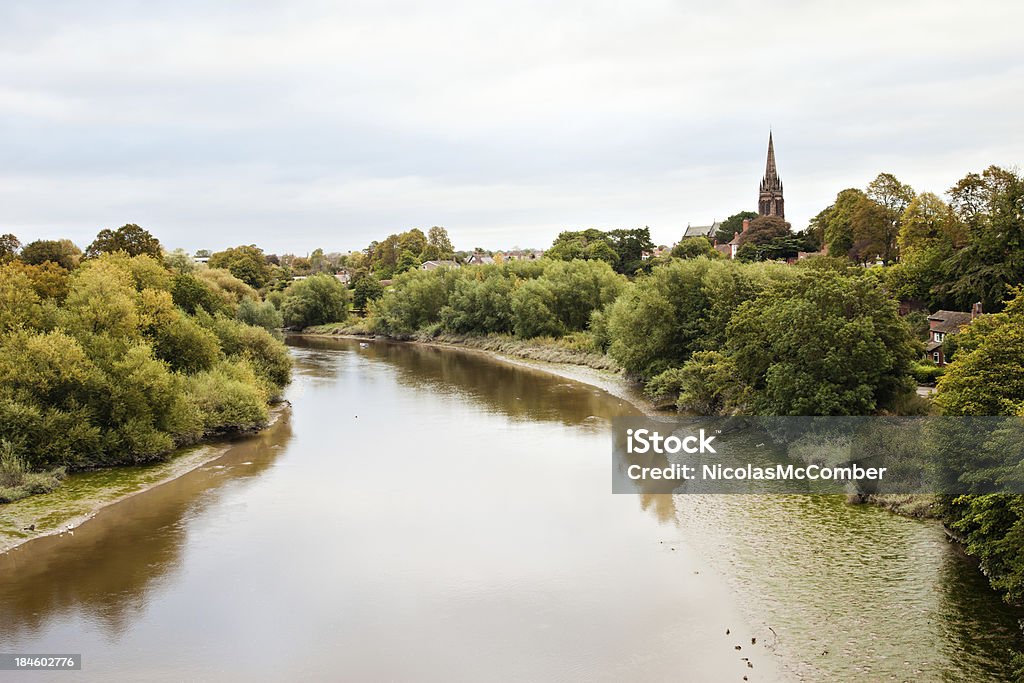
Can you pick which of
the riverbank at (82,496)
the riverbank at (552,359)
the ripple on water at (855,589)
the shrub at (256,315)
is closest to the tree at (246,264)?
the riverbank at (552,359)

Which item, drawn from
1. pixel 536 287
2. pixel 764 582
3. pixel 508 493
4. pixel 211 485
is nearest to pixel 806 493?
pixel 764 582

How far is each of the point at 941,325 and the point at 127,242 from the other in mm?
40653

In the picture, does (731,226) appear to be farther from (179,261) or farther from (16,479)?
(16,479)

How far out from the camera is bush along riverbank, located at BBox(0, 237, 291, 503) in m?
23.0

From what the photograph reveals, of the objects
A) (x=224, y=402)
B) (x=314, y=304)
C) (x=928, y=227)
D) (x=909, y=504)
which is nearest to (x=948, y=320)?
(x=928, y=227)

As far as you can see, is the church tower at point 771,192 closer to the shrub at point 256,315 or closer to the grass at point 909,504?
the shrub at point 256,315

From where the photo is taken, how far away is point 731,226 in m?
96.0

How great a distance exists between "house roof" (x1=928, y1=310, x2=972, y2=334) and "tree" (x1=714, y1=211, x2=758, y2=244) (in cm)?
6081

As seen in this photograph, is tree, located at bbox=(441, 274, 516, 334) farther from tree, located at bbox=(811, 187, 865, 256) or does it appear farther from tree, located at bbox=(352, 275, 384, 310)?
tree, located at bbox=(811, 187, 865, 256)

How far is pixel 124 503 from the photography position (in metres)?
22.2

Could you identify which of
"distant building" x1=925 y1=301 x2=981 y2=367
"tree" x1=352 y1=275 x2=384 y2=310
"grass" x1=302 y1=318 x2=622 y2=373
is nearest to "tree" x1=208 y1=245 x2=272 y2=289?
"tree" x1=352 y1=275 x2=384 y2=310

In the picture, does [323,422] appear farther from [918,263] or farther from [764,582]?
[918,263]

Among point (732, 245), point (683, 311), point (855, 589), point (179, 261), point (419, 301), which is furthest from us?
point (732, 245)

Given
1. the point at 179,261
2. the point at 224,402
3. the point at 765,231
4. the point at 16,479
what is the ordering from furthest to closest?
1. the point at 765,231
2. the point at 179,261
3. the point at 224,402
4. the point at 16,479
